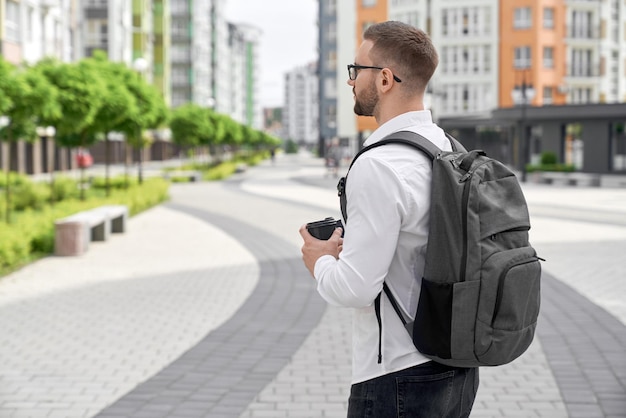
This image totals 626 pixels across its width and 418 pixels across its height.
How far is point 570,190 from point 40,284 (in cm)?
2467

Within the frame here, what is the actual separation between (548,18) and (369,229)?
2488 inches

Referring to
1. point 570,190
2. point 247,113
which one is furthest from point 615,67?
point 247,113

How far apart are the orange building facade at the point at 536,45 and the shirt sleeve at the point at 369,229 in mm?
61412

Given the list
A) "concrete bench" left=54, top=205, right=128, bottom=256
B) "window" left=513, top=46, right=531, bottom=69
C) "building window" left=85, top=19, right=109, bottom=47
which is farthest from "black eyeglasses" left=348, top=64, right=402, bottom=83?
"building window" left=85, top=19, right=109, bottom=47

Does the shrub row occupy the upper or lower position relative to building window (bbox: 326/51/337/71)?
lower

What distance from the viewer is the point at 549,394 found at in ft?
18.9

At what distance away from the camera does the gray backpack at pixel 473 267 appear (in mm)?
2248

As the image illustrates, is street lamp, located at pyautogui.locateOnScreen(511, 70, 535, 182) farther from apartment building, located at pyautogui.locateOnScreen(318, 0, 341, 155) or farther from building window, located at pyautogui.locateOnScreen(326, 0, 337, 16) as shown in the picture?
building window, located at pyautogui.locateOnScreen(326, 0, 337, 16)

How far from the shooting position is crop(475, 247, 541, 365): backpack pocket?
2266mm

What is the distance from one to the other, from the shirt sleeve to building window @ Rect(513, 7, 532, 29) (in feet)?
207

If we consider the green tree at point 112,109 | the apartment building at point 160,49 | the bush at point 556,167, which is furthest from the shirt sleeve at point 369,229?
the apartment building at point 160,49

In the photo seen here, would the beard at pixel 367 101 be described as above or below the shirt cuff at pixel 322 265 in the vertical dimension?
above

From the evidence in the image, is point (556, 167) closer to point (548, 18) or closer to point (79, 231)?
point (548, 18)

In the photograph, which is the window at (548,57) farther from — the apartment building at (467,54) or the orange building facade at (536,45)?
the apartment building at (467,54)
